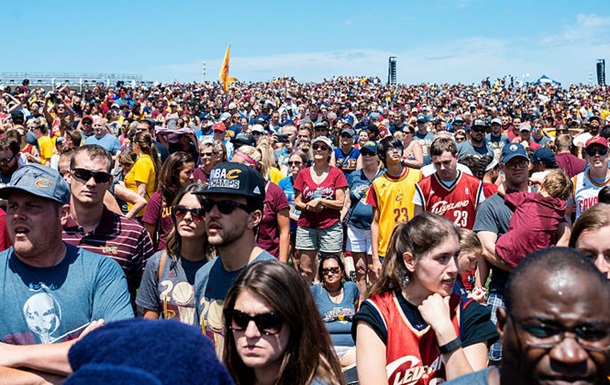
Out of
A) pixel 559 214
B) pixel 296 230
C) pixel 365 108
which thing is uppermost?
pixel 365 108

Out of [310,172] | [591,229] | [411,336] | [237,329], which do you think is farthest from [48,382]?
[310,172]

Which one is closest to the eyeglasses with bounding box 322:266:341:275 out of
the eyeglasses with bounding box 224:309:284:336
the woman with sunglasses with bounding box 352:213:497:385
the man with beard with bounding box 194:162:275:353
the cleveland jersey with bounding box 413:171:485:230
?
the cleveland jersey with bounding box 413:171:485:230

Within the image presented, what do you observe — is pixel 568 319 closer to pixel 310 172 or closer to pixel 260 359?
pixel 260 359

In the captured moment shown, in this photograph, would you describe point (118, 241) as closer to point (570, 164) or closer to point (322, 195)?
point (322, 195)

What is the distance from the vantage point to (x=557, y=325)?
1.53 metres

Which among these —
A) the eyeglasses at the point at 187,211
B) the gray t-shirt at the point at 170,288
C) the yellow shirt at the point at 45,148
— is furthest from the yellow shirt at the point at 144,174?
the yellow shirt at the point at 45,148

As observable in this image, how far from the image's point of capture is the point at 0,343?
2.64 m

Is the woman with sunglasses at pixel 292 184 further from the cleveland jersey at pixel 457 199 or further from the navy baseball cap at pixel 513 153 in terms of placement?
the navy baseball cap at pixel 513 153

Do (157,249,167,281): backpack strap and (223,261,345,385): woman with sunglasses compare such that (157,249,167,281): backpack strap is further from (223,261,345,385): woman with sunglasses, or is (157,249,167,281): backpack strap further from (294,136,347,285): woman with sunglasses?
(294,136,347,285): woman with sunglasses

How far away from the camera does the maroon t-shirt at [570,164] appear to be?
8242 mm

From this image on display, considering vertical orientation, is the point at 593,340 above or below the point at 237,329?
above

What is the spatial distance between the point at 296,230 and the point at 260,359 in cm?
508

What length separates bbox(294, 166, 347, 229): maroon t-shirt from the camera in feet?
23.3

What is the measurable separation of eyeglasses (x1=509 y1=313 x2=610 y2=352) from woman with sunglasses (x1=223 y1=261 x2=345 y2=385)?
3.74 ft
